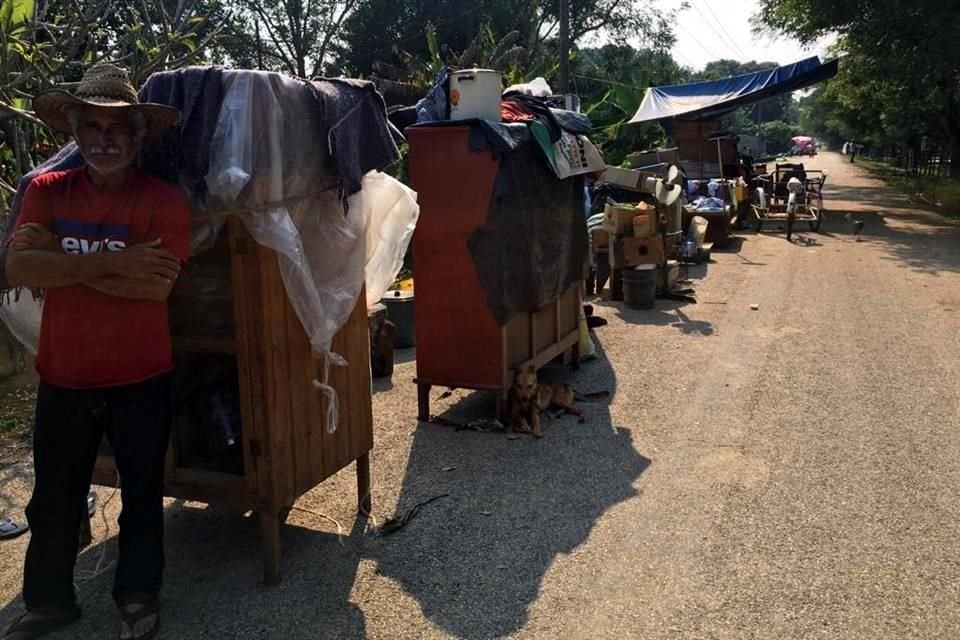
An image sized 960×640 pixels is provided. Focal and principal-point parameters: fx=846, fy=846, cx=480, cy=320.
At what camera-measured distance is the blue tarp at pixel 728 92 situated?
718 inches

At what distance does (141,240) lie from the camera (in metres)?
2.99

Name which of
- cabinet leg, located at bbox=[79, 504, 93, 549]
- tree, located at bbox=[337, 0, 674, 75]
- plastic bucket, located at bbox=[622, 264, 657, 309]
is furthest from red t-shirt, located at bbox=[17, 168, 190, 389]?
tree, located at bbox=[337, 0, 674, 75]

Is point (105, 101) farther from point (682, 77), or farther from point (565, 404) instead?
point (682, 77)

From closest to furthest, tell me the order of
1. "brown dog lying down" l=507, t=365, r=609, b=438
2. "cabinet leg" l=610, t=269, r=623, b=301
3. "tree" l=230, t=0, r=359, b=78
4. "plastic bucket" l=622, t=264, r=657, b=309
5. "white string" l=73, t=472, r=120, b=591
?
"white string" l=73, t=472, r=120, b=591
"brown dog lying down" l=507, t=365, r=609, b=438
"plastic bucket" l=622, t=264, r=657, b=309
"cabinet leg" l=610, t=269, r=623, b=301
"tree" l=230, t=0, r=359, b=78

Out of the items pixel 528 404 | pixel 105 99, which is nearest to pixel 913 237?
pixel 528 404

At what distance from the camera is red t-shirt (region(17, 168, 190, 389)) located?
2.98m

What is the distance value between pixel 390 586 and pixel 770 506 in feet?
6.59

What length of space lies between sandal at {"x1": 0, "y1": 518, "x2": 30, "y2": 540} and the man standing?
3.41 ft

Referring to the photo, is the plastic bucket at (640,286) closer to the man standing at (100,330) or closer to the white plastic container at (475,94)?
the white plastic container at (475,94)

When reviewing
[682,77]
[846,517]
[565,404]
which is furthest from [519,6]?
[846,517]

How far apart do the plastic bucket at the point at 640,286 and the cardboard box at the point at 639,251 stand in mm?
222

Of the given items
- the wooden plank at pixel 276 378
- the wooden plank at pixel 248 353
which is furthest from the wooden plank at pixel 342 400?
the wooden plank at pixel 248 353

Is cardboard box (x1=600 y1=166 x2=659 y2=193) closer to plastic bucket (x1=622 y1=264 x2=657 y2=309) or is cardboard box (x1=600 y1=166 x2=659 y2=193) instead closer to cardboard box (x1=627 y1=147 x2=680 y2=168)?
plastic bucket (x1=622 y1=264 x2=657 y2=309)

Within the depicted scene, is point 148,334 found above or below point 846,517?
above
